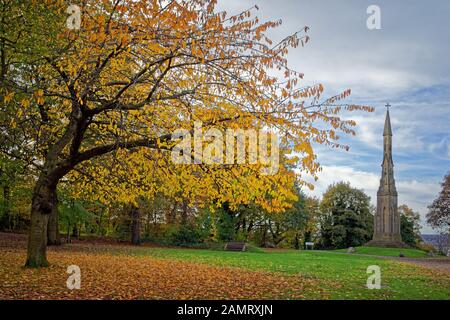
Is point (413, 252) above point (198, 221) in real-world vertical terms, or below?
below

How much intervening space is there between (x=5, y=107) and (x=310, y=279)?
11736 mm

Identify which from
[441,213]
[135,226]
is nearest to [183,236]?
[135,226]

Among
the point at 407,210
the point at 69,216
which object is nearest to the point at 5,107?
the point at 69,216

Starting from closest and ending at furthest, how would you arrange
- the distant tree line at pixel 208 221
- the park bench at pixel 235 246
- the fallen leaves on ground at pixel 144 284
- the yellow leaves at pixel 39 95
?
1. the yellow leaves at pixel 39 95
2. the fallen leaves on ground at pixel 144 284
3. the distant tree line at pixel 208 221
4. the park bench at pixel 235 246

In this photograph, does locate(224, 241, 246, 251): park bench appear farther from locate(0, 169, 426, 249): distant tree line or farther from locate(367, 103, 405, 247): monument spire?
locate(367, 103, 405, 247): monument spire

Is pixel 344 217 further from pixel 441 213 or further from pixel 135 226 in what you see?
pixel 135 226

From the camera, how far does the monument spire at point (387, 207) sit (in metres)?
53.1

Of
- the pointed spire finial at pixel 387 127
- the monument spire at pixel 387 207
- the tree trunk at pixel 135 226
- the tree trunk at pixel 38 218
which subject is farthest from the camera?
the pointed spire finial at pixel 387 127

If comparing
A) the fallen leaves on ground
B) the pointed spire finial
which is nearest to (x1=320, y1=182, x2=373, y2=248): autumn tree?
the pointed spire finial

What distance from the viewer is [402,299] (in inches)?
427

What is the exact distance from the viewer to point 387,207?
5488 centimetres

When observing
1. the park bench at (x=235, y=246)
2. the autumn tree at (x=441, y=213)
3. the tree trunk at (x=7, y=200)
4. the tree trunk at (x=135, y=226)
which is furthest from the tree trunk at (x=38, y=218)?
the autumn tree at (x=441, y=213)

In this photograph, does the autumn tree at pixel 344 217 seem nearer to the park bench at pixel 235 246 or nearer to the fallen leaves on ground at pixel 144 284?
the park bench at pixel 235 246
